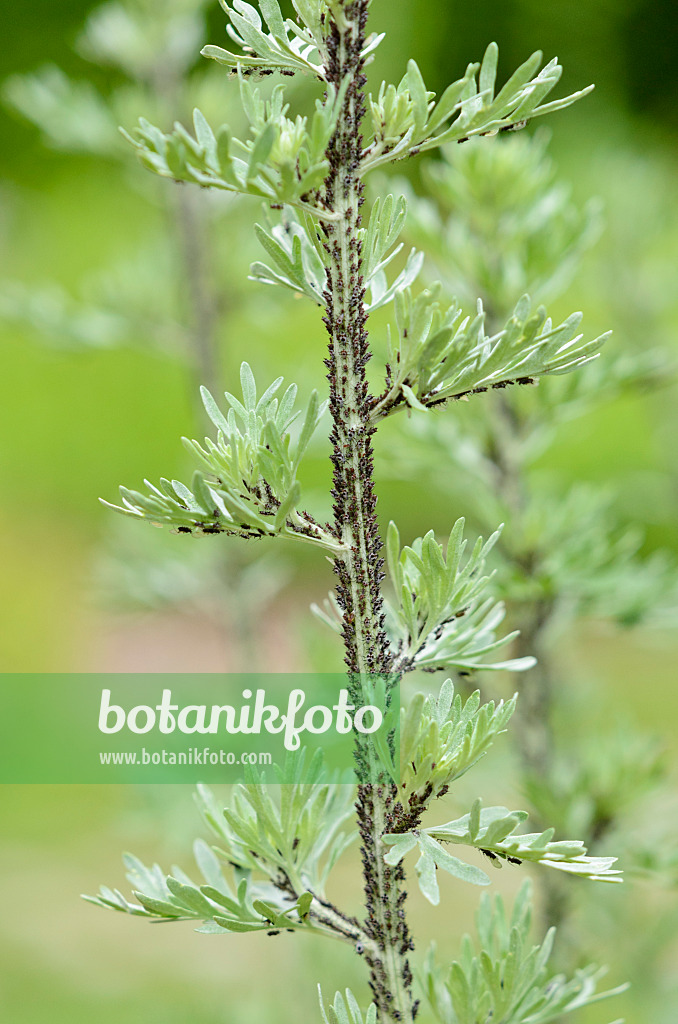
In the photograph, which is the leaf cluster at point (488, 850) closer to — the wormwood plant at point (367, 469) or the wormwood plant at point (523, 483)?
the wormwood plant at point (367, 469)

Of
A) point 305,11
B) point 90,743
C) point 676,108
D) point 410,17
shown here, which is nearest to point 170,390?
point 90,743

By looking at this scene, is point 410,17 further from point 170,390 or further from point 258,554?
point 258,554

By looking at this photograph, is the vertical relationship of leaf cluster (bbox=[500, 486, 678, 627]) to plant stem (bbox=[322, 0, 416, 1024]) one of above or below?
above

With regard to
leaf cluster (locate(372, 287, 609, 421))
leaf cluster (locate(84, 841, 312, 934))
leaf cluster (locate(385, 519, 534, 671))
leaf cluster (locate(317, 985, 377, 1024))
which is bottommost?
leaf cluster (locate(317, 985, 377, 1024))

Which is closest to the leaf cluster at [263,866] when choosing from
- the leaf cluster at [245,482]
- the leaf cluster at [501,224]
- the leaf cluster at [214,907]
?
the leaf cluster at [214,907]

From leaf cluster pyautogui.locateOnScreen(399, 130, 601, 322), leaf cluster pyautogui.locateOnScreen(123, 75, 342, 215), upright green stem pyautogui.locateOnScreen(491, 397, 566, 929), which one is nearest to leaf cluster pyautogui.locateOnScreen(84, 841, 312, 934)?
leaf cluster pyautogui.locateOnScreen(123, 75, 342, 215)

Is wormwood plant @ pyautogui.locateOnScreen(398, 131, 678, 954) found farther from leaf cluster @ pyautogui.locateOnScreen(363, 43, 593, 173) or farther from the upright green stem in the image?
leaf cluster @ pyautogui.locateOnScreen(363, 43, 593, 173)
